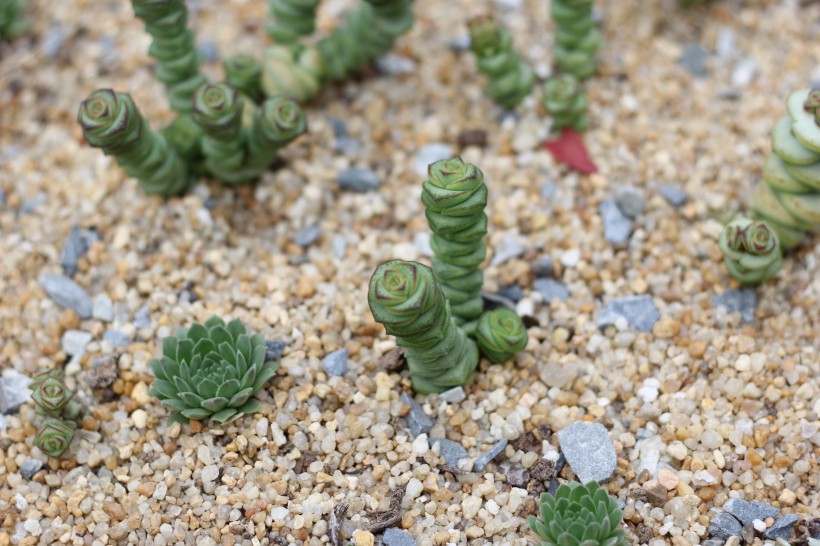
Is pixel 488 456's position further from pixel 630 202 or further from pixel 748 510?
pixel 630 202

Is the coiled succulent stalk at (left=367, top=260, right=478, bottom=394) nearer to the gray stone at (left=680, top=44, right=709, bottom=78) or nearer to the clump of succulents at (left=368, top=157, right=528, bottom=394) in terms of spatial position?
the clump of succulents at (left=368, top=157, right=528, bottom=394)

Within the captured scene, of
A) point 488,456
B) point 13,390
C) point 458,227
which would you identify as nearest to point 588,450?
point 488,456

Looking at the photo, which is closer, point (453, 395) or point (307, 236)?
point (453, 395)

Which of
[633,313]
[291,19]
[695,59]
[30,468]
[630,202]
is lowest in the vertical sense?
[30,468]

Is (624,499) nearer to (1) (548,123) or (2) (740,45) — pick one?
(1) (548,123)

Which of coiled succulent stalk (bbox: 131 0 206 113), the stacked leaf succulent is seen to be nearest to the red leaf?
coiled succulent stalk (bbox: 131 0 206 113)

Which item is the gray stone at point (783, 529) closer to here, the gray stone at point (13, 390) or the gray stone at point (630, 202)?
the gray stone at point (630, 202)

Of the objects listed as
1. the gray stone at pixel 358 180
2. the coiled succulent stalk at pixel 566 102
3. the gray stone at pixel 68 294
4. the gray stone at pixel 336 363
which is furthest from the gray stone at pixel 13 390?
the coiled succulent stalk at pixel 566 102
